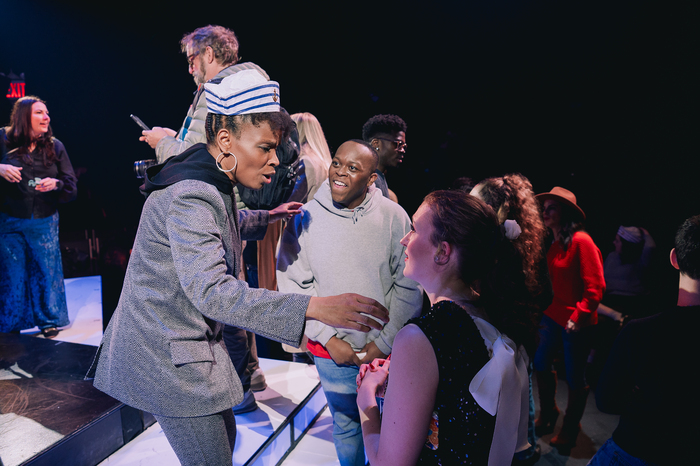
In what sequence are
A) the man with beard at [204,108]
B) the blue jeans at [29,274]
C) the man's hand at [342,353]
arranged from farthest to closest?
the blue jeans at [29,274] < the man with beard at [204,108] < the man's hand at [342,353]

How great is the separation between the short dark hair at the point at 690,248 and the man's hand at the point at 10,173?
444 centimetres

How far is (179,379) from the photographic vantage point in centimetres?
117

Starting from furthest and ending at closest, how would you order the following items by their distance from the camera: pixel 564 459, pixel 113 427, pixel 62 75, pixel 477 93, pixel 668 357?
pixel 62 75, pixel 477 93, pixel 564 459, pixel 113 427, pixel 668 357

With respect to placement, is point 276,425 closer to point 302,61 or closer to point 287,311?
point 287,311

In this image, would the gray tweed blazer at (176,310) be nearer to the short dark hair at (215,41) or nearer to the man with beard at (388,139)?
the short dark hair at (215,41)

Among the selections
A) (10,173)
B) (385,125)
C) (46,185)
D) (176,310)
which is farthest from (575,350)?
(10,173)

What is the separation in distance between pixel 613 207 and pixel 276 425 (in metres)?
3.56

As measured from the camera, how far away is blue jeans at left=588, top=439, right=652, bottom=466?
1338 mm

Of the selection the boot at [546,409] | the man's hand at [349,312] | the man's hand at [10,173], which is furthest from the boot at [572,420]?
the man's hand at [10,173]

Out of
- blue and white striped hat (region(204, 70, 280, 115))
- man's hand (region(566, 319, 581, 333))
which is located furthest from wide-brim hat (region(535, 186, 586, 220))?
blue and white striped hat (region(204, 70, 280, 115))

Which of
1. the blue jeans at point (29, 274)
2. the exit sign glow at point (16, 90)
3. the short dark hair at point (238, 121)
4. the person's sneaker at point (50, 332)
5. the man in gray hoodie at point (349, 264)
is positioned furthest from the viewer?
the exit sign glow at point (16, 90)

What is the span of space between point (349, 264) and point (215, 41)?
1.54 metres

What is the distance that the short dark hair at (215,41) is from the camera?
2.31m

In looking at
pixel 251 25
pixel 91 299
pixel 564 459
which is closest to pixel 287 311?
pixel 564 459
